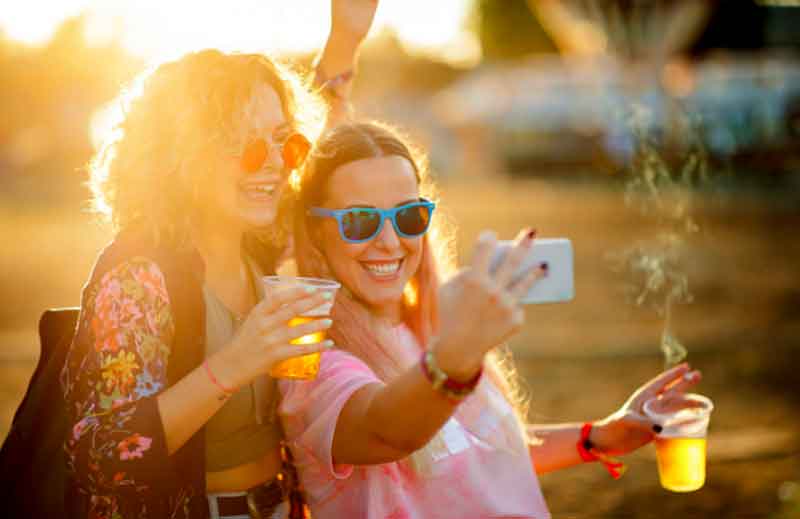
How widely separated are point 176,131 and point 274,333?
77 centimetres

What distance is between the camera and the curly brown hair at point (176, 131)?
263cm

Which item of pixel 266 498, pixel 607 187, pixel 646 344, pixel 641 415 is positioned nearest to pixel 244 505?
pixel 266 498

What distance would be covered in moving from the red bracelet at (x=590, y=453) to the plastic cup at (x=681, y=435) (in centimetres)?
16

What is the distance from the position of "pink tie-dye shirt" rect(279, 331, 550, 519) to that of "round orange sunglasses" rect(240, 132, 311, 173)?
0.55 meters

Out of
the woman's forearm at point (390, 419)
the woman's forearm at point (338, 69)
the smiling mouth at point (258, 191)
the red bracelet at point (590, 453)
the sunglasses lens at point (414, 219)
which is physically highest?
the woman's forearm at point (338, 69)

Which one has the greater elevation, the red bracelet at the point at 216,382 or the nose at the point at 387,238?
the nose at the point at 387,238

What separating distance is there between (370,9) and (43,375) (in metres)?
1.66

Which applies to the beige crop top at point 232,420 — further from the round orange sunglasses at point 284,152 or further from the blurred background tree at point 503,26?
the blurred background tree at point 503,26

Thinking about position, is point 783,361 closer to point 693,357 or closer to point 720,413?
point 693,357

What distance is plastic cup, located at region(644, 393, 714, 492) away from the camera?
278cm

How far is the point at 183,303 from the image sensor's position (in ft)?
7.95

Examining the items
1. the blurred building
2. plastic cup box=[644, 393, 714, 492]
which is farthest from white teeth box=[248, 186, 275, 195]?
the blurred building

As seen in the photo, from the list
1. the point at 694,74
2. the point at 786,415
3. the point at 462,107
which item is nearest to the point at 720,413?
the point at 786,415

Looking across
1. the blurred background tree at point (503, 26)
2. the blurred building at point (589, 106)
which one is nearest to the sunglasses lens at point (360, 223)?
the blurred building at point (589, 106)
